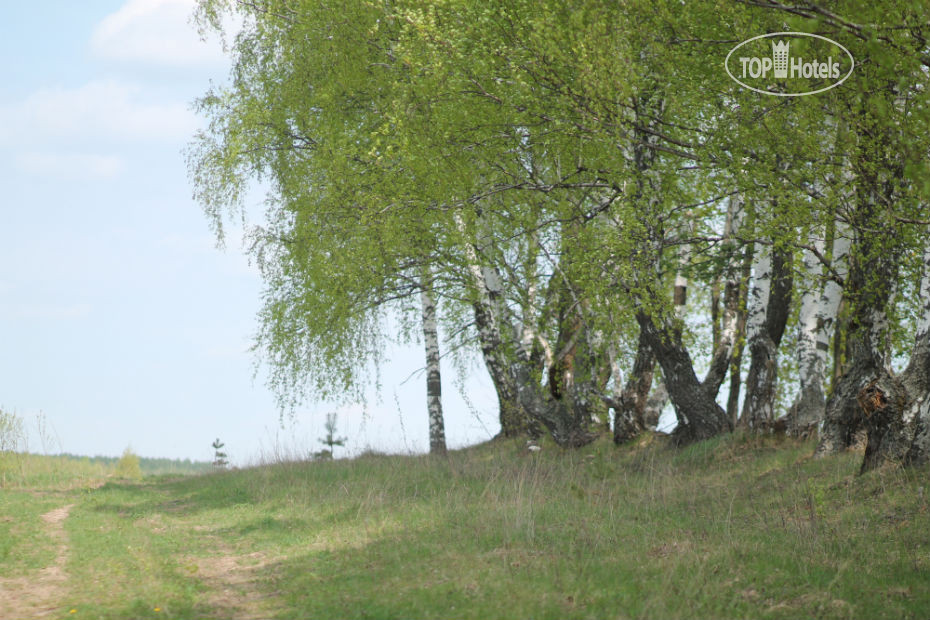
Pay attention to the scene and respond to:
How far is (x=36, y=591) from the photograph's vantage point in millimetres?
8453

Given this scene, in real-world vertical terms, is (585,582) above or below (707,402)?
below

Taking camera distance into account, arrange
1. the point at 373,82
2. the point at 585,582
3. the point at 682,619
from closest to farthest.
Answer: the point at 682,619 < the point at 585,582 < the point at 373,82

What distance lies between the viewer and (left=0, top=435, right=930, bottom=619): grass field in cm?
747

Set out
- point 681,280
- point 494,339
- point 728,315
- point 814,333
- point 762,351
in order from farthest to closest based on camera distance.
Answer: point 494,339 < point 681,280 < point 728,315 < point 762,351 < point 814,333

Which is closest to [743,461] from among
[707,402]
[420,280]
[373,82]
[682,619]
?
[707,402]

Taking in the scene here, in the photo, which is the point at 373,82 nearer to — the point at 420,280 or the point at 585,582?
the point at 420,280

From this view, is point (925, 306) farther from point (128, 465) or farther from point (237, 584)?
point (128, 465)

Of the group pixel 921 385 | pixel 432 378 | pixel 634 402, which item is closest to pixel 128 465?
pixel 432 378

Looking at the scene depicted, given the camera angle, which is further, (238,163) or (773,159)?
(238,163)

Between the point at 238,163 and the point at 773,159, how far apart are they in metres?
13.6

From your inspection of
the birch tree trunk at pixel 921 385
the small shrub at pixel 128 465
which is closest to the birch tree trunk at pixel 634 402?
the birch tree trunk at pixel 921 385

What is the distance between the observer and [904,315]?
15.1 metres

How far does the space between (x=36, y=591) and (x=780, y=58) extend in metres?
10.9

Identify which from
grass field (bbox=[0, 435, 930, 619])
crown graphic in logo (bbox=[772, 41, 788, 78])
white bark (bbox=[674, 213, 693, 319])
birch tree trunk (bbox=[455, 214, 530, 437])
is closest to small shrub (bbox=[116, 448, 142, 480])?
grass field (bbox=[0, 435, 930, 619])
